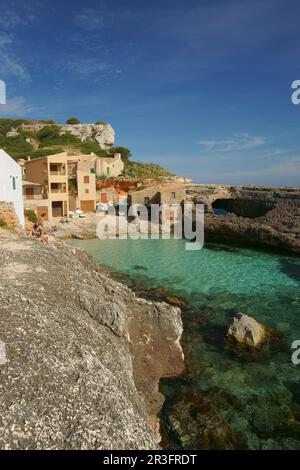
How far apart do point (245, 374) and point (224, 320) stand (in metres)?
3.51

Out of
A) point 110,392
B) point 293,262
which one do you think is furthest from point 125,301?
point 293,262

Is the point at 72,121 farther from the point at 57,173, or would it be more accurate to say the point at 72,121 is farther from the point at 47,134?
the point at 57,173

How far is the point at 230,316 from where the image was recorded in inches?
521

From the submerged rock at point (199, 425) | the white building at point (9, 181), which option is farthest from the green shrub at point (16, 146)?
the submerged rock at point (199, 425)

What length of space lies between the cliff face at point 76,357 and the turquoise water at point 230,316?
4.06 ft

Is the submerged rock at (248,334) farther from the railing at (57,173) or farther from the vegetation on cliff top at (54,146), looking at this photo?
the vegetation on cliff top at (54,146)

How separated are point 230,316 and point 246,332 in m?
2.23

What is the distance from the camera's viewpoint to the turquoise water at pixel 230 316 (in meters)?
7.86

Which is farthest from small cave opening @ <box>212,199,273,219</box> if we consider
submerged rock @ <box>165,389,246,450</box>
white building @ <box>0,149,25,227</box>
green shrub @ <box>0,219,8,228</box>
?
submerged rock @ <box>165,389,246,450</box>

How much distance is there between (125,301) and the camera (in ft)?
34.4

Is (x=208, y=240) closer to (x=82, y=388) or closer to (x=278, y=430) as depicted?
(x=278, y=430)

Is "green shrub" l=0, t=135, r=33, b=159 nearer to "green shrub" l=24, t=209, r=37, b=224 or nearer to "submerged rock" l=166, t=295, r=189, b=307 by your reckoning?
"green shrub" l=24, t=209, r=37, b=224

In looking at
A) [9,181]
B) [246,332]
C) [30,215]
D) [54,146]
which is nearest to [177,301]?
[246,332]

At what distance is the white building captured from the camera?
67.0ft
